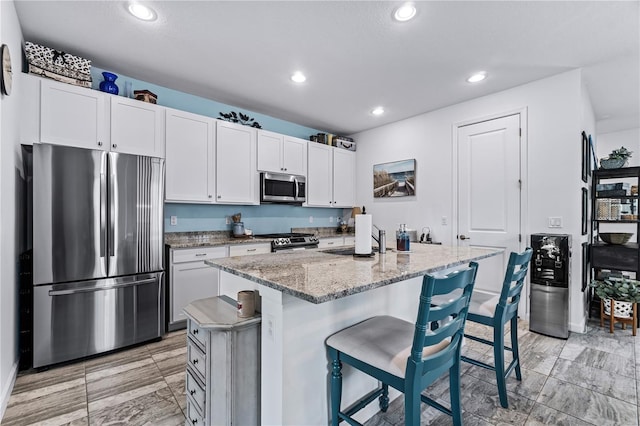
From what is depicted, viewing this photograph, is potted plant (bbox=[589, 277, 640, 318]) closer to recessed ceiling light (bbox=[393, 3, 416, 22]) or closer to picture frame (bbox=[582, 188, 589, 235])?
picture frame (bbox=[582, 188, 589, 235])

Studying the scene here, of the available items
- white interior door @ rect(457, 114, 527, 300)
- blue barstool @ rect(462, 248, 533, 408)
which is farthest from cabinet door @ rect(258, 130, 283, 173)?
blue barstool @ rect(462, 248, 533, 408)

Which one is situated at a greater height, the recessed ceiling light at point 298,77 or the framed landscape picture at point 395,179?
the recessed ceiling light at point 298,77

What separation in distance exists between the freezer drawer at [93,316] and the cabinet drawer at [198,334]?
146 cm

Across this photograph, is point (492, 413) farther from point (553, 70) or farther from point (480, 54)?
point (553, 70)

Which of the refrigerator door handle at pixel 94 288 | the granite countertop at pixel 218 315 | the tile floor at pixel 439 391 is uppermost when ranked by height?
the granite countertop at pixel 218 315

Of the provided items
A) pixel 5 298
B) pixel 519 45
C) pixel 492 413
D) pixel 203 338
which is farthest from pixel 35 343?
pixel 519 45

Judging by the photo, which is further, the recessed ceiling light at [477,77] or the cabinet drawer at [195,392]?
the recessed ceiling light at [477,77]

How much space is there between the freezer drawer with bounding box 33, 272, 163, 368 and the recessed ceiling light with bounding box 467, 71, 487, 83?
3714mm

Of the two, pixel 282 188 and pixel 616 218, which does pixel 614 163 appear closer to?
pixel 616 218

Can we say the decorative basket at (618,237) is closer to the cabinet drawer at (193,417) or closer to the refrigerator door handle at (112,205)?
the cabinet drawer at (193,417)

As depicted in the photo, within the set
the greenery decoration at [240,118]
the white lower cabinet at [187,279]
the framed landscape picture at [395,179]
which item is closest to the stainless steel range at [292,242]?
the white lower cabinet at [187,279]

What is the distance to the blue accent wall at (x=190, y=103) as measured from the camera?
125 inches

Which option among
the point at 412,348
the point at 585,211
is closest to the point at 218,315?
the point at 412,348

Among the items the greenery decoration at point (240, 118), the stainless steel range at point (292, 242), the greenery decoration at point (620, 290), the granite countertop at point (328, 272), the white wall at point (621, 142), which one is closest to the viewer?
the granite countertop at point (328, 272)
